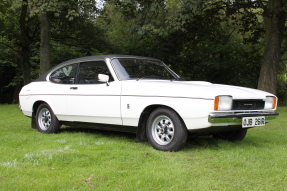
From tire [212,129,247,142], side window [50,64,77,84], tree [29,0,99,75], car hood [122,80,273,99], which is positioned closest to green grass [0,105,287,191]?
tire [212,129,247,142]

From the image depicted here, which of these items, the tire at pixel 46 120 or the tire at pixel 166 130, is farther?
the tire at pixel 46 120

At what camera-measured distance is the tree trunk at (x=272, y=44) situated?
12930 millimetres

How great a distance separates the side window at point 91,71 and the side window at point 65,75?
0.22 metres

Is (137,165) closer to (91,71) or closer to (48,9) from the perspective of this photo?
(91,71)

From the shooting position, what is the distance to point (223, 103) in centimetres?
470

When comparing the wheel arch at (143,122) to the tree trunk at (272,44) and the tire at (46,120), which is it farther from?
the tree trunk at (272,44)

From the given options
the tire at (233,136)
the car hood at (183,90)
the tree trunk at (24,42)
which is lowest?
the tire at (233,136)

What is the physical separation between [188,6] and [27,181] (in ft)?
33.5

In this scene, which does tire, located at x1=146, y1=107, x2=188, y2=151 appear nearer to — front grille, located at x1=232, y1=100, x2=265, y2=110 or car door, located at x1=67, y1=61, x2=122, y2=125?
car door, located at x1=67, y1=61, x2=122, y2=125

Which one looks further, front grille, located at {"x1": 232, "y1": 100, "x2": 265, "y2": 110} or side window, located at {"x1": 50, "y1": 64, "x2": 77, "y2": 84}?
side window, located at {"x1": 50, "y1": 64, "x2": 77, "y2": 84}

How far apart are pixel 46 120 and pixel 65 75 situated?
1.10m

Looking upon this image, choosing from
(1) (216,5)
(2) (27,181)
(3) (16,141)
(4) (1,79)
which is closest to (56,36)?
(4) (1,79)

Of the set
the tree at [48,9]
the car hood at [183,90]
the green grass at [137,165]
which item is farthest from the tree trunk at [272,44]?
the car hood at [183,90]

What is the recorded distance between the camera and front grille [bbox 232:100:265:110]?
4.90 m
